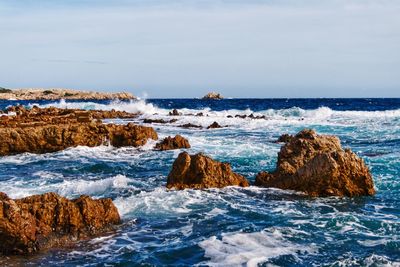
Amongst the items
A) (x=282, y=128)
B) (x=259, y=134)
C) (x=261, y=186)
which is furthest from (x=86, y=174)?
(x=282, y=128)

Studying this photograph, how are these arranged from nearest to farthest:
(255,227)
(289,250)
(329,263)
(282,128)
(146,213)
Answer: (329,263), (289,250), (255,227), (146,213), (282,128)

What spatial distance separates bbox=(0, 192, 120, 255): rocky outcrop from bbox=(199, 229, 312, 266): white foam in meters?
1.78

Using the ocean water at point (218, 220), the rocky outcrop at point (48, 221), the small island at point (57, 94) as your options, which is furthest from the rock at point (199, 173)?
the small island at point (57, 94)

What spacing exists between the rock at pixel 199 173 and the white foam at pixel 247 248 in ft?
11.3

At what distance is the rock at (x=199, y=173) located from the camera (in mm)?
11894

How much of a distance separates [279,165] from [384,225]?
11.7 feet

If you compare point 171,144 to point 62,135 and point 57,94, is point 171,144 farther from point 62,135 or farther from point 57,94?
point 57,94

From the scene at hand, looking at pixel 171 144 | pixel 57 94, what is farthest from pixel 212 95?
pixel 171 144

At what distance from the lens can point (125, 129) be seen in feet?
70.7

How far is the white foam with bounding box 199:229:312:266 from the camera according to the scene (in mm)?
7188

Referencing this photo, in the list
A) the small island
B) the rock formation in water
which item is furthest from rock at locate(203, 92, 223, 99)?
the rock formation in water

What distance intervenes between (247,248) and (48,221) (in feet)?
9.63

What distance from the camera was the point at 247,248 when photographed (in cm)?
773

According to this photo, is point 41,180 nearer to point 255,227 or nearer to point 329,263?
point 255,227
